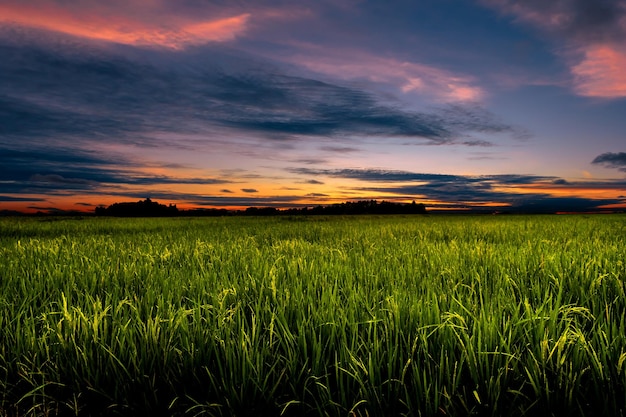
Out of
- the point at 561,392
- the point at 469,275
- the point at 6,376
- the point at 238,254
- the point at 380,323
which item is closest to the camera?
the point at 561,392

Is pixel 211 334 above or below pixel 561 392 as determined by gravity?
above

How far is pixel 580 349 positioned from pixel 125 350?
220cm

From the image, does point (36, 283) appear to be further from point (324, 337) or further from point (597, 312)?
point (597, 312)

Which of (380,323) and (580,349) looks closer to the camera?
(580,349)

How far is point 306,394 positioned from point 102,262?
13.3 feet

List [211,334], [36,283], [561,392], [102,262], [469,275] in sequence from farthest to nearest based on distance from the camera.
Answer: [102,262] → [469,275] → [36,283] → [211,334] → [561,392]

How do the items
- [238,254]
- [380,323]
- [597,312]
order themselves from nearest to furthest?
[380,323], [597,312], [238,254]

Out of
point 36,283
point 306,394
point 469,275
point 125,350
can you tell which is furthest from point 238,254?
point 306,394

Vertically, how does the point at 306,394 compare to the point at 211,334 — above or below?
below

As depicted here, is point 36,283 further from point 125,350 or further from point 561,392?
point 561,392

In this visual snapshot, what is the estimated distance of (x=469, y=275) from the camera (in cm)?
405

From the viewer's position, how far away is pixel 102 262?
16.4 ft

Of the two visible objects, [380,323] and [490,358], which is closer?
[490,358]

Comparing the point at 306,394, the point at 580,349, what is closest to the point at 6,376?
the point at 306,394
